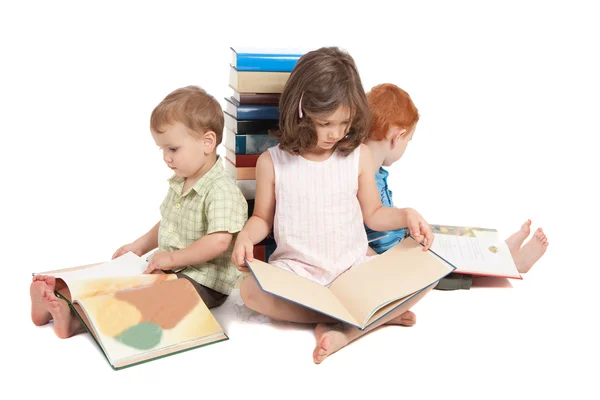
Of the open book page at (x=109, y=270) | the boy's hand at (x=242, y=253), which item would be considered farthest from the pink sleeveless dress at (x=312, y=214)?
the open book page at (x=109, y=270)

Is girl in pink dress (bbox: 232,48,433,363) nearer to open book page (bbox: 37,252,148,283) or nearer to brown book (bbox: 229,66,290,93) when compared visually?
brown book (bbox: 229,66,290,93)

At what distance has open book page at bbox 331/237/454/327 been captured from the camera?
8.68 feet

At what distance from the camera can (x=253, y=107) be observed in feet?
10.1

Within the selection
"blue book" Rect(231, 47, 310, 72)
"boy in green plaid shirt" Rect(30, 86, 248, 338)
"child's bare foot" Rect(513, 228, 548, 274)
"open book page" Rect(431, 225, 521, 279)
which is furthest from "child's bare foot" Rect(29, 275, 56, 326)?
"child's bare foot" Rect(513, 228, 548, 274)

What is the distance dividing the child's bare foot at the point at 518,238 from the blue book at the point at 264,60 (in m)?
1.29

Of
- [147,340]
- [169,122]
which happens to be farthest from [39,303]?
[169,122]

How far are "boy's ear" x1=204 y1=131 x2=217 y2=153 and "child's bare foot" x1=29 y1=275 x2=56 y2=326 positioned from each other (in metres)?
0.70

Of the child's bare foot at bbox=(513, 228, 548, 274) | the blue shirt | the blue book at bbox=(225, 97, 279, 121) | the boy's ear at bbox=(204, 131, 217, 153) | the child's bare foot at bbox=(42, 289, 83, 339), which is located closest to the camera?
the child's bare foot at bbox=(42, 289, 83, 339)

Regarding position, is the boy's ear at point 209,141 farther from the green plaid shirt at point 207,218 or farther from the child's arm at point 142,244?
the child's arm at point 142,244

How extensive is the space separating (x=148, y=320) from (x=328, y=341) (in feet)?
1.95

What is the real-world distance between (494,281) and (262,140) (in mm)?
1129

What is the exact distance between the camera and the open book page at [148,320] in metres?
2.52

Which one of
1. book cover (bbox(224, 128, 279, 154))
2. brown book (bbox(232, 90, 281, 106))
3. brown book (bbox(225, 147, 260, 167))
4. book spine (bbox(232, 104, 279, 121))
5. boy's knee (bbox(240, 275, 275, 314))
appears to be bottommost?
boy's knee (bbox(240, 275, 275, 314))

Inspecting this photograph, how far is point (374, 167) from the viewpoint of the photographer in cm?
306
